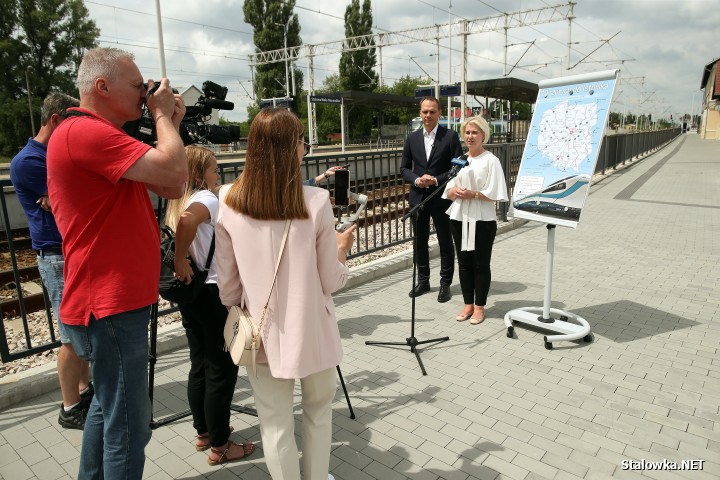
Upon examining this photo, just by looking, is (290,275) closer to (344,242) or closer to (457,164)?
(344,242)

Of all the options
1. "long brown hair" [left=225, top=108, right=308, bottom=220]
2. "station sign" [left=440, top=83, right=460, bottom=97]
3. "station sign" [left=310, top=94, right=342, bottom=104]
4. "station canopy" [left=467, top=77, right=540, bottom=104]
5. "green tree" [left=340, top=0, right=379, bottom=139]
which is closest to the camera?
"long brown hair" [left=225, top=108, right=308, bottom=220]

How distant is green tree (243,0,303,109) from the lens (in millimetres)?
45594

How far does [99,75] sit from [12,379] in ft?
9.00

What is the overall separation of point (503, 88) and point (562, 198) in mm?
25888

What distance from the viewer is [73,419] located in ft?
10.2

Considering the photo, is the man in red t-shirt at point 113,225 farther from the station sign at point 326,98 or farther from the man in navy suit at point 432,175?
the station sign at point 326,98

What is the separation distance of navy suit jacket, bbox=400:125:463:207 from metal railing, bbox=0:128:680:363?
0.59 m

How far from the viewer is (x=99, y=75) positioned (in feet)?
6.09

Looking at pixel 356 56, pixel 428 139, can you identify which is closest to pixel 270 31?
pixel 356 56

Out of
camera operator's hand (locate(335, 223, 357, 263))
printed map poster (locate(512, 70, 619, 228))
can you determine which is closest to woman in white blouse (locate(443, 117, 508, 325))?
printed map poster (locate(512, 70, 619, 228))

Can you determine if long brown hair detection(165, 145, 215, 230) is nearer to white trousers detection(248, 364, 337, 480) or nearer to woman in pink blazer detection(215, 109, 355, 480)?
woman in pink blazer detection(215, 109, 355, 480)

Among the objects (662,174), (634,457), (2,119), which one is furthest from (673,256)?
(2,119)

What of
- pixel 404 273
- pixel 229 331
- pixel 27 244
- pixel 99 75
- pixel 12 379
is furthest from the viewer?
pixel 27 244

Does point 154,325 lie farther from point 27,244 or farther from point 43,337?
point 27,244
